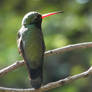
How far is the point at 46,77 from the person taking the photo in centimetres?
865

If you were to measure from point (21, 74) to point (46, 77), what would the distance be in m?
0.76

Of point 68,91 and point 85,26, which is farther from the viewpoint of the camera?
point 85,26

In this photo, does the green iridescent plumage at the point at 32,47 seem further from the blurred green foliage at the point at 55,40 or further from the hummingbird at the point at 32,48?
the blurred green foliage at the point at 55,40

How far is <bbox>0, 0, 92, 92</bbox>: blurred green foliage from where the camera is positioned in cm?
791

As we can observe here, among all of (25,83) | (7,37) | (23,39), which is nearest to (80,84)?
(25,83)

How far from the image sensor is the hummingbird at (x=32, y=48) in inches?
183

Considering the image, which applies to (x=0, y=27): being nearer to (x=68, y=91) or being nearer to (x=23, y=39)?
(x=68, y=91)

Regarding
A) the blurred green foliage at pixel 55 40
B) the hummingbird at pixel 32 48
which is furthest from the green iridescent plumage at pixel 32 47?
the blurred green foliage at pixel 55 40

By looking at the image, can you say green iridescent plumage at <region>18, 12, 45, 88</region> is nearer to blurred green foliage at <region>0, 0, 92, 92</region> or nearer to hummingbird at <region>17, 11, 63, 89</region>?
hummingbird at <region>17, 11, 63, 89</region>

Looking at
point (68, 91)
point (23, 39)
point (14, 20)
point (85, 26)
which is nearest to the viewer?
point (23, 39)

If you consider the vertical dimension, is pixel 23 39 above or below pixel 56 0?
above

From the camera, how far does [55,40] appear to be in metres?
7.89

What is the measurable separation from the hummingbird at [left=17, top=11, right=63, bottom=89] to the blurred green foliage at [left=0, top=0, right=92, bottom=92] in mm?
2194

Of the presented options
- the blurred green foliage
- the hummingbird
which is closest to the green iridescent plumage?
the hummingbird
